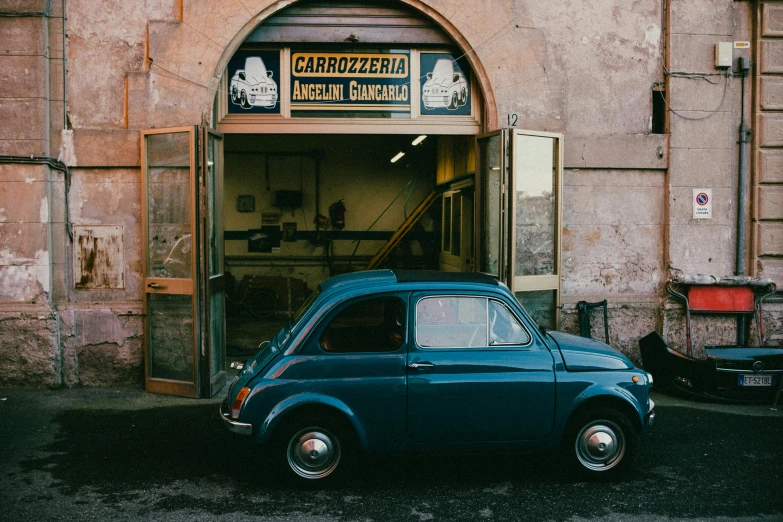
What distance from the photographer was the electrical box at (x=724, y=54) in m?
8.77

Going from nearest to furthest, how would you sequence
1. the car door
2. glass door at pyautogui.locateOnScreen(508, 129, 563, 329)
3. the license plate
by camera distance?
the car door < the license plate < glass door at pyautogui.locateOnScreen(508, 129, 563, 329)

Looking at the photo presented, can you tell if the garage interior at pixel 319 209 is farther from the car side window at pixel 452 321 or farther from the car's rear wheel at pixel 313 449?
the car's rear wheel at pixel 313 449

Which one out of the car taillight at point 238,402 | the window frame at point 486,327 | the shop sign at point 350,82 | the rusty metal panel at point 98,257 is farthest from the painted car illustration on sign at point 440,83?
the car taillight at point 238,402

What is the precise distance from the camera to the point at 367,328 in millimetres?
5301

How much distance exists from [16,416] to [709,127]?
8523 millimetres

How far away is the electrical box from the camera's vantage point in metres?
8.77

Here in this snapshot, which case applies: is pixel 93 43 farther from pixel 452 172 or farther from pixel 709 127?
pixel 709 127

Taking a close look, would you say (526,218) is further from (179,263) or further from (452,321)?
(179,263)

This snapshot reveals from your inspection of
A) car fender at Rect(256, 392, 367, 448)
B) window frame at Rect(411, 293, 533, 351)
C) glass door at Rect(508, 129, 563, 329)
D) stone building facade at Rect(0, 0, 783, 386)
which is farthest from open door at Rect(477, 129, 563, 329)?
car fender at Rect(256, 392, 367, 448)

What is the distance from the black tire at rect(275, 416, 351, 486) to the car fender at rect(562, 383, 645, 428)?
5.47 ft

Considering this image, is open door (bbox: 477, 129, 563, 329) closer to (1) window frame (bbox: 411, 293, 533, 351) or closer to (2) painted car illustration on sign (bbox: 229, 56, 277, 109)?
(2) painted car illustration on sign (bbox: 229, 56, 277, 109)

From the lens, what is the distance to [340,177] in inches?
620

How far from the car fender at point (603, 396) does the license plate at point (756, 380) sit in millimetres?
2962

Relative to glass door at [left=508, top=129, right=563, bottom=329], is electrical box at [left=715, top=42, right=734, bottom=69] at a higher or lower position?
higher
